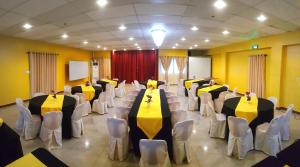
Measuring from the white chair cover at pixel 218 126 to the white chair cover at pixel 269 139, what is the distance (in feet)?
2.22

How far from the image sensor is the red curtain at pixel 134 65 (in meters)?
14.3

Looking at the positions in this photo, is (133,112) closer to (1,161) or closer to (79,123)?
(79,123)

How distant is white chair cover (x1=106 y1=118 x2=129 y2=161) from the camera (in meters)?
3.13

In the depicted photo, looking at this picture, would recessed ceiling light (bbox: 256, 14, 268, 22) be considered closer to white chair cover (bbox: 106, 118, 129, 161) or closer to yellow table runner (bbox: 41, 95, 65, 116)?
white chair cover (bbox: 106, 118, 129, 161)

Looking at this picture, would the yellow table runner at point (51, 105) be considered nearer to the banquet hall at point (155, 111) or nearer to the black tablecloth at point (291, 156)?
the banquet hall at point (155, 111)

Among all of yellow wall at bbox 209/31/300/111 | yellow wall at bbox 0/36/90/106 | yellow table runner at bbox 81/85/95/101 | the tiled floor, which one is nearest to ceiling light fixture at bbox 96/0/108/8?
the tiled floor

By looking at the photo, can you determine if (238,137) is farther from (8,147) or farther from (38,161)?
(8,147)

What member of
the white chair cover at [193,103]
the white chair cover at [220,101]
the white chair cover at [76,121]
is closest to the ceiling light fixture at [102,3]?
the white chair cover at [76,121]

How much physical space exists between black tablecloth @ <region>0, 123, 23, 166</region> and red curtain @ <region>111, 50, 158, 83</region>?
1242 centimetres

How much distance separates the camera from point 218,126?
4113mm

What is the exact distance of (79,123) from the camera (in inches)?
166

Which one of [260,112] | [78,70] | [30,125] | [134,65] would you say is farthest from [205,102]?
[134,65]

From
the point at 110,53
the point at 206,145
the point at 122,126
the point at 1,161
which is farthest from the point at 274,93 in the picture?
the point at 110,53

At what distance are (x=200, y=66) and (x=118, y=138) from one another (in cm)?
1062
